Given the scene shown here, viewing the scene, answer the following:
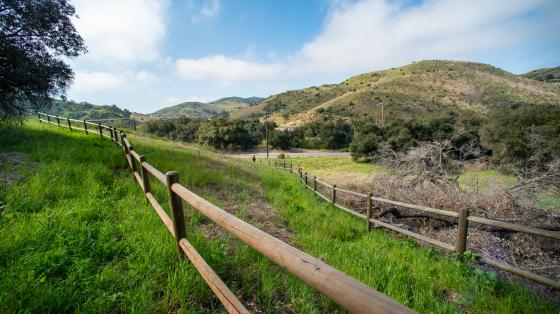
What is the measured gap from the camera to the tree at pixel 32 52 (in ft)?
36.6

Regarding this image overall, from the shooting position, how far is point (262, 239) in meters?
1.59

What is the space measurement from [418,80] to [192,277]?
107 m

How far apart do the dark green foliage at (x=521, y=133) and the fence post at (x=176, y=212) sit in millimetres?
24579

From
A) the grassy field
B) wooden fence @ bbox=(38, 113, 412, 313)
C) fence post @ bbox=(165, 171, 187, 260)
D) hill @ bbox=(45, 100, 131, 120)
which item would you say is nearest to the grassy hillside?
the grassy field

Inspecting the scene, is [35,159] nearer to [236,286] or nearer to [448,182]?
[236,286]

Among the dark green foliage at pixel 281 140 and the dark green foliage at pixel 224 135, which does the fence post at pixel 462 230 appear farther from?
the dark green foliage at pixel 281 140

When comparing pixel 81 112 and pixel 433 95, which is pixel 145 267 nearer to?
pixel 433 95

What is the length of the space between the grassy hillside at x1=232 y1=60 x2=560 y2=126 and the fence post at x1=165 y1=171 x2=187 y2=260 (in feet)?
216

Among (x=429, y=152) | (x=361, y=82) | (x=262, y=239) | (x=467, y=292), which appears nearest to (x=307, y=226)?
(x=467, y=292)

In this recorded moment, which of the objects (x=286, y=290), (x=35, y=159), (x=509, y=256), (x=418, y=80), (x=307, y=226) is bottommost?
(x=509, y=256)

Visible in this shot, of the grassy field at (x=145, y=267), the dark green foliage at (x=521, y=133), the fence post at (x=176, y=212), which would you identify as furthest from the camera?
the dark green foliage at (x=521, y=133)

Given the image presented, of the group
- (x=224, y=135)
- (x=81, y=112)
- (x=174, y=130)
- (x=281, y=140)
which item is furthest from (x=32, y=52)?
(x=81, y=112)

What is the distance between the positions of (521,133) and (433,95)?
6089 centimetres

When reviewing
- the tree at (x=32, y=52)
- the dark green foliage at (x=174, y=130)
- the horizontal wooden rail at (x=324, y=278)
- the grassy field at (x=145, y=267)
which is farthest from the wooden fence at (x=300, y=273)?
the dark green foliage at (x=174, y=130)
